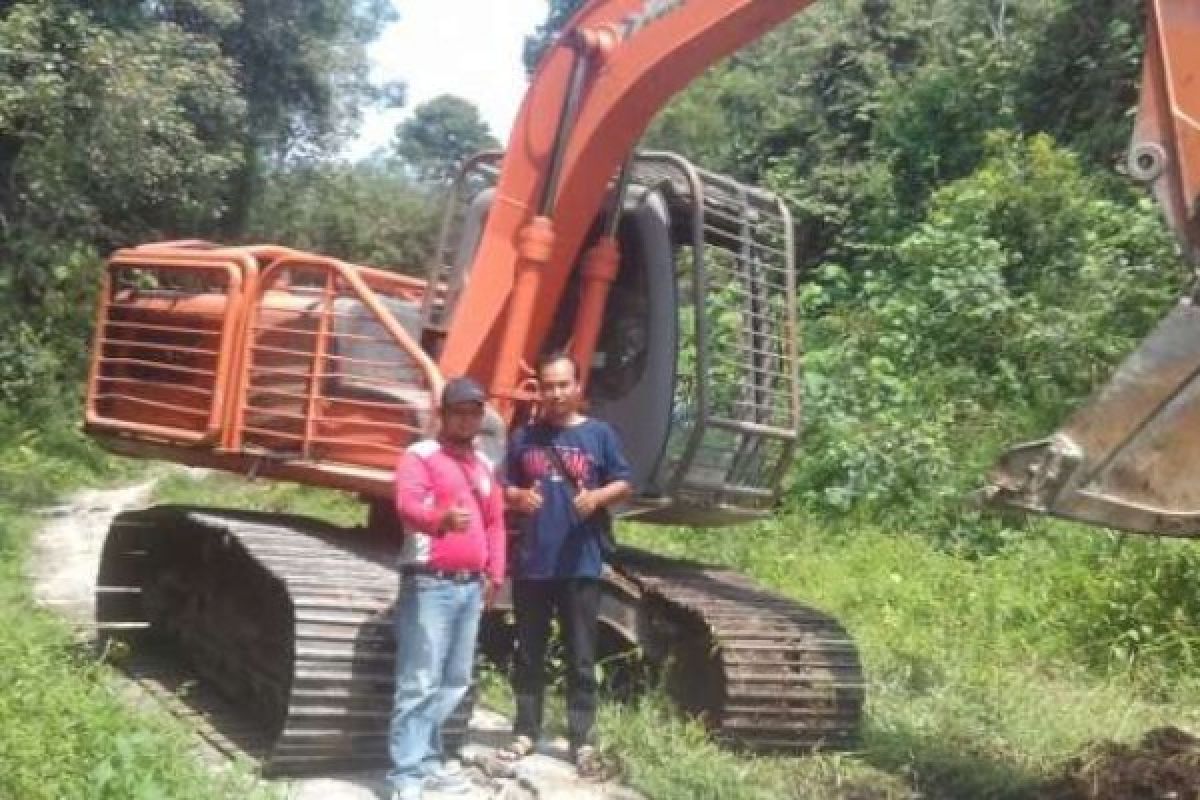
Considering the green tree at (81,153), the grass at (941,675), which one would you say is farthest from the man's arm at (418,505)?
→ the green tree at (81,153)

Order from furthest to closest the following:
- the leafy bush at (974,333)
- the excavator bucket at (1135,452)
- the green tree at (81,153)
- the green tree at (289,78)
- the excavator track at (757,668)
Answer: the green tree at (289,78) → the green tree at (81,153) → the leafy bush at (974,333) → the excavator track at (757,668) → the excavator bucket at (1135,452)

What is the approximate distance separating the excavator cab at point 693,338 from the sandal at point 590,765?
1.17 m

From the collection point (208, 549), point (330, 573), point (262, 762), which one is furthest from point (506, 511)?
point (208, 549)

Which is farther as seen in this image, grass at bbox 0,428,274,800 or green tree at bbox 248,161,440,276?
green tree at bbox 248,161,440,276

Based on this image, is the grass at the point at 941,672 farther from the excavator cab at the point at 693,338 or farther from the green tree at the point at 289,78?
the green tree at the point at 289,78

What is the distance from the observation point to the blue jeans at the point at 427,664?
523 centimetres

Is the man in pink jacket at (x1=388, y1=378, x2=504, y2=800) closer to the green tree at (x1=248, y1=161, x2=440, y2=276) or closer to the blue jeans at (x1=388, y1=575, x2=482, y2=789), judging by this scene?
the blue jeans at (x1=388, y1=575, x2=482, y2=789)

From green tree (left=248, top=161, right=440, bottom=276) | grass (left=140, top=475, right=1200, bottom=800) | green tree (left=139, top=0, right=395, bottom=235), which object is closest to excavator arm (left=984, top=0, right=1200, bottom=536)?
grass (left=140, top=475, right=1200, bottom=800)

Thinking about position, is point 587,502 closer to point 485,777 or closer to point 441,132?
point 485,777

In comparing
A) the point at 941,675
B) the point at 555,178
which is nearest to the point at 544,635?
the point at 555,178

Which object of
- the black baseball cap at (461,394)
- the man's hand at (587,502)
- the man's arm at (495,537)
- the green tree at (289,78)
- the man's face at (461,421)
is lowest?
the man's arm at (495,537)

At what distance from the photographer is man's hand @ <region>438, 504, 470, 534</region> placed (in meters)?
5.27

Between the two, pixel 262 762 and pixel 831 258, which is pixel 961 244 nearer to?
pixel 831 258

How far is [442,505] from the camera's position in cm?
531
